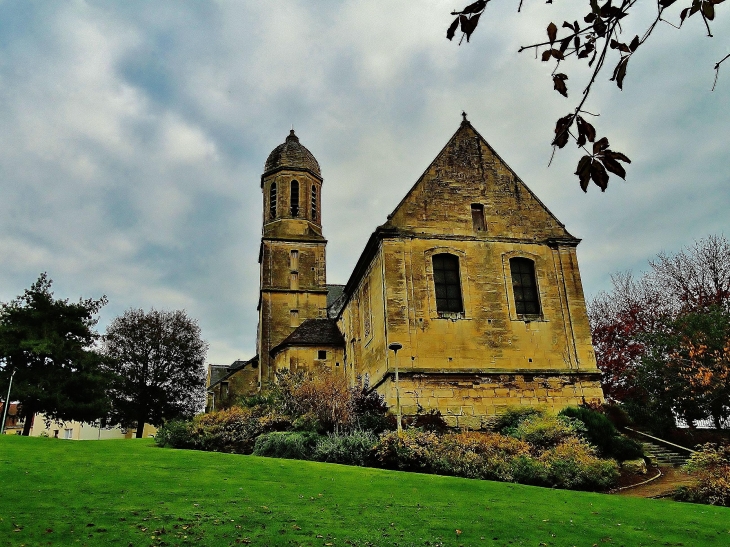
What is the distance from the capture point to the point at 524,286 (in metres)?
23.4

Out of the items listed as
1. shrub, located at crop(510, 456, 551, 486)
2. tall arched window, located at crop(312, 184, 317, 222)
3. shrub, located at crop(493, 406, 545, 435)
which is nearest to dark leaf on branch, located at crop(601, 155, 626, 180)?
shrub, located at crop(510, 456, 551, 486)

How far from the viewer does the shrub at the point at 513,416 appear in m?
20.1

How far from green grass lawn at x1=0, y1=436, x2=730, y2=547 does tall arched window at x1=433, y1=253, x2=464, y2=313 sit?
33.2ft

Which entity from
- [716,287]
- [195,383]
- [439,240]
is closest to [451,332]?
[439,240]

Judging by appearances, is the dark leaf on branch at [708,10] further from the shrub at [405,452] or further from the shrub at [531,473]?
the shrub at [405,452]

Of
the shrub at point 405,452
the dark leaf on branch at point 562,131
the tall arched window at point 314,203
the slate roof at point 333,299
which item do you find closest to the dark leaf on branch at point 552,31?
the dark leaf on branch at point 562,131

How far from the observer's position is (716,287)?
31500 mm

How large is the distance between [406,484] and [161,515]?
537cm

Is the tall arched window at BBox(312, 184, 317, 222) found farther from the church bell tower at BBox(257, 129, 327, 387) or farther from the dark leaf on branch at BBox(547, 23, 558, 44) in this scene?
the dark leaf on branch at BBox(547, 23, 558, 44)

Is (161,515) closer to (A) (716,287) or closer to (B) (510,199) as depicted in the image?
(B) (510,199)

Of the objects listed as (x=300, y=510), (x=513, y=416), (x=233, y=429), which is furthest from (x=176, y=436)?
(x=300, y=510)

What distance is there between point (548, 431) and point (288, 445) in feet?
27.4

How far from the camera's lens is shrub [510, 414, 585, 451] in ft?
57.1

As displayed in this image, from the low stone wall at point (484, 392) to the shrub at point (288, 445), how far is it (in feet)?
13.0
